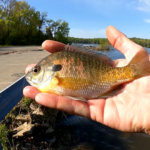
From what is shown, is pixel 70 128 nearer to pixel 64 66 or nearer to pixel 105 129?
pixel 105 129

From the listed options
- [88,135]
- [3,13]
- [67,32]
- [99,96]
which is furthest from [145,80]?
[67,32]

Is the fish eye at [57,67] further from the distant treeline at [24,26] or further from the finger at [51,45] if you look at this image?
the distant treeline at [24,26]

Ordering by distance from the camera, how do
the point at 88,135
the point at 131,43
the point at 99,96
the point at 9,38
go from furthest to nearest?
1. the point at 9,38
2. the point at 88,135
3. the point at 131,43
4. the point at 99,96

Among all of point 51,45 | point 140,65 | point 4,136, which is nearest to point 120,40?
point 140,65

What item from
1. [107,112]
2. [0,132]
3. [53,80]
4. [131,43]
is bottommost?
[0,132]

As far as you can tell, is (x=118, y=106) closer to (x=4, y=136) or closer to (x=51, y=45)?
(x=51, y=45)

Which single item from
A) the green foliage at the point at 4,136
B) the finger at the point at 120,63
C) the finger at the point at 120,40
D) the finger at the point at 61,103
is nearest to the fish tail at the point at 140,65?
the finger at the point at 120,40

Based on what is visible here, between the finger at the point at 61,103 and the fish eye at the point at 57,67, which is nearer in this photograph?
the finger at the point at 61,103
